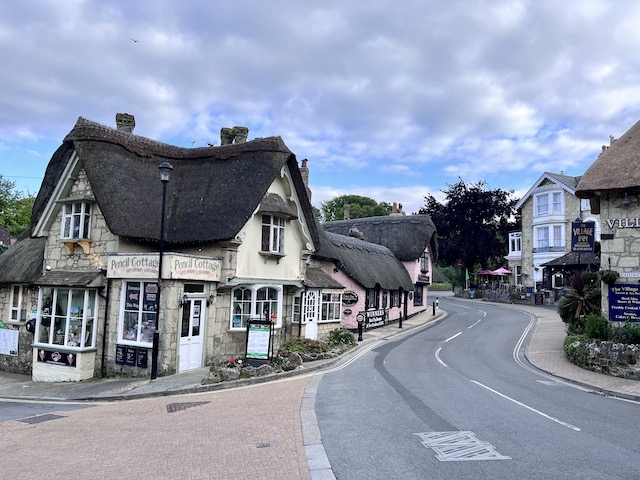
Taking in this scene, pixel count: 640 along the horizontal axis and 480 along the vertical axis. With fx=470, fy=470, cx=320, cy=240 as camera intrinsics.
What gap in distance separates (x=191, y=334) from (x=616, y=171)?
1605 centimetres

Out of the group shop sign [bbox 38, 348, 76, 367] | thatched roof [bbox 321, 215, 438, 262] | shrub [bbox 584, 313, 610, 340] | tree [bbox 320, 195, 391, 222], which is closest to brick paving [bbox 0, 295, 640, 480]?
shop sign [bbox 38, 348, 76, 367]

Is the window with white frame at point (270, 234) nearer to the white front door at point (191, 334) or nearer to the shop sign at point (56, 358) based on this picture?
the white front door at point (191, 334)

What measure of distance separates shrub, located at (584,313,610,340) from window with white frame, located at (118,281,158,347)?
1506cm

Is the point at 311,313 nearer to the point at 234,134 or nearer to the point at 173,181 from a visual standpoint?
the point at 173,181

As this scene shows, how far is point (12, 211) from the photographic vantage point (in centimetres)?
4759

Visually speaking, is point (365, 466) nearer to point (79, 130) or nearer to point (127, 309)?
point (127, 309)

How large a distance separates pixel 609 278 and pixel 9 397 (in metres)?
20.0

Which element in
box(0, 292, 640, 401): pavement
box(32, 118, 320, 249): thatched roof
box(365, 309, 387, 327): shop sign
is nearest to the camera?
box(0, 292, 640, 401): pavement

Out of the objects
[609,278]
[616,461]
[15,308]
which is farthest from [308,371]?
[15,308]

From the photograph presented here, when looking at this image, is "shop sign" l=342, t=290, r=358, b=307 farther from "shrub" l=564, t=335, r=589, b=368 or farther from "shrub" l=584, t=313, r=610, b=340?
"shrub" l=584, t=313, r=610, b=340

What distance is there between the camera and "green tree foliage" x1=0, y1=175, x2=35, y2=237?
4703 centimetres

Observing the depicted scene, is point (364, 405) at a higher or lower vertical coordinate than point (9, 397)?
higher

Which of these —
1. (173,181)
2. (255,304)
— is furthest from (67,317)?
(255,304)

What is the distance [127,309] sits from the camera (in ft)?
52.2
